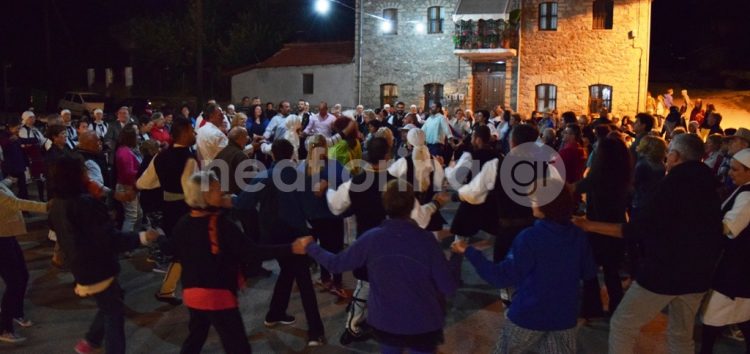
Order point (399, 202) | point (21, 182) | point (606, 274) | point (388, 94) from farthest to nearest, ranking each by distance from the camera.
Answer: point (388, 94) → point (21, 182) → point (606, 274) → point (399, 202)

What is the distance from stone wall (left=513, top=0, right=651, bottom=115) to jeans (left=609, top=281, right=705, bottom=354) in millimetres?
20807

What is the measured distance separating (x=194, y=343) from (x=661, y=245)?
321 cm

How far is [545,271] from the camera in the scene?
408 cm

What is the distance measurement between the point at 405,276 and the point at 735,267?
2894 millimetres

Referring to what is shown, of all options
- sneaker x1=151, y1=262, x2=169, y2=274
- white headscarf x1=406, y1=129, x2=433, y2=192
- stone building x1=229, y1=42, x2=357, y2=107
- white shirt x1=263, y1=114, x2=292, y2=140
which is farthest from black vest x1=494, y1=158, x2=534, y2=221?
stone building x1=229, y1=42, x2=357, y2=107

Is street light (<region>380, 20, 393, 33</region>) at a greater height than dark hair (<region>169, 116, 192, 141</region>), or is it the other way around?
street light (<region>380, 20, 393, 33</region>)

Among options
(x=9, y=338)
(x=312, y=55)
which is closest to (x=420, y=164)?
(x=9, y=338)

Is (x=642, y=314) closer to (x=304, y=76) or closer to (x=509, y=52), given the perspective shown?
(x=509, y=52)

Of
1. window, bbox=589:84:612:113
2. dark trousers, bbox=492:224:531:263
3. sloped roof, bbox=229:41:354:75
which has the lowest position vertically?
dark trousers, bbox=492:224:531:263

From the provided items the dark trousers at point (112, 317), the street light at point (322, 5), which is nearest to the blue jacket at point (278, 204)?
the dark trousers at point (112, 317)

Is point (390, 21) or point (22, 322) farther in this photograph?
point (390, 21)

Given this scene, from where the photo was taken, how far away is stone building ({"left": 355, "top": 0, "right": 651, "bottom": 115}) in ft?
79.0

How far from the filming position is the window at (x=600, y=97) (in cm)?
2448

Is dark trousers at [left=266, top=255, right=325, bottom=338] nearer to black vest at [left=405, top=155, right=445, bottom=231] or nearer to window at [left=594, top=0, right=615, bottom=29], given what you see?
black vest at [left=405, top=155, right=445, bottom=231]
